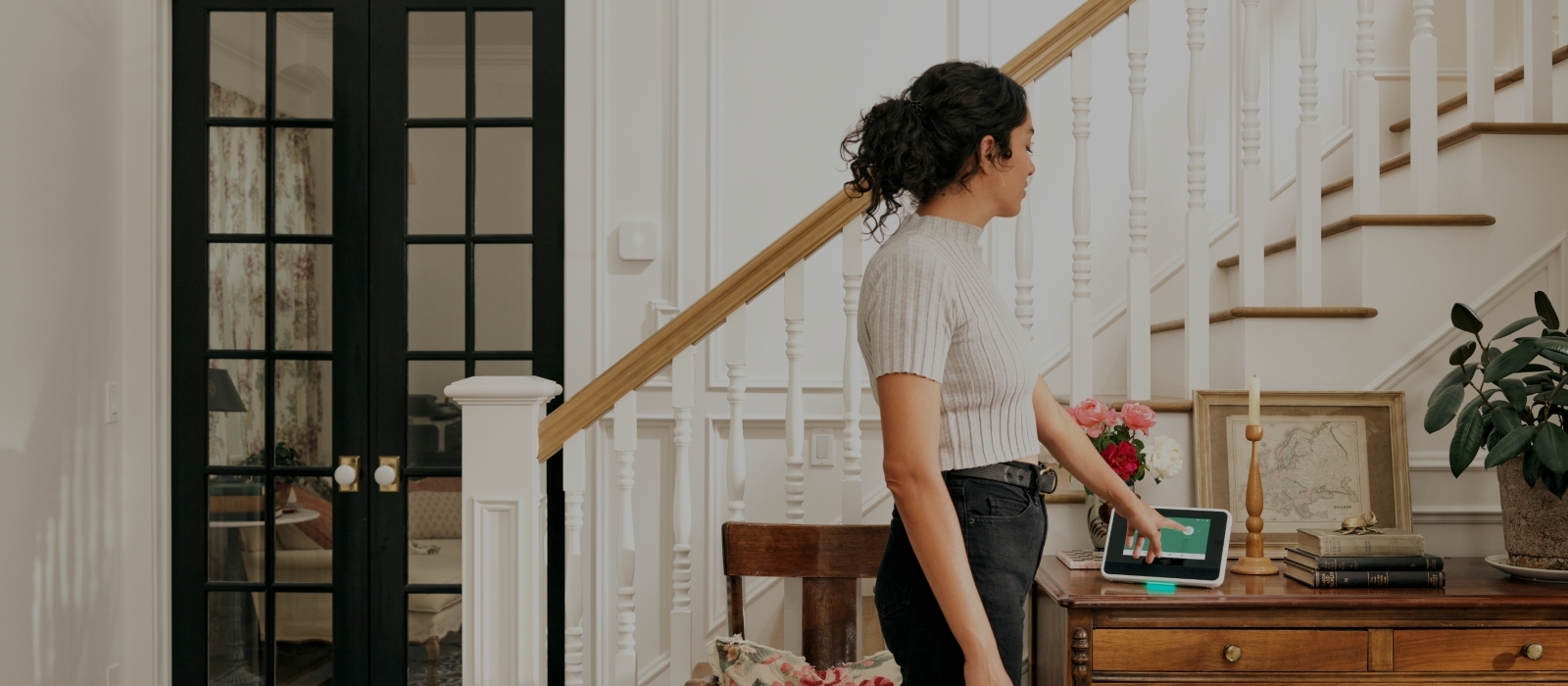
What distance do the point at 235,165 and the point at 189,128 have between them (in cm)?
18

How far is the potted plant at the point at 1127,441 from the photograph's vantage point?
1810 millimetres

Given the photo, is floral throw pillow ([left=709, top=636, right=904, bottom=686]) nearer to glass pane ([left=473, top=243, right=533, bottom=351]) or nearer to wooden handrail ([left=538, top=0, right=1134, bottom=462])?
wooden handrail ([left=538, top=0, right=1134, bottom=462])

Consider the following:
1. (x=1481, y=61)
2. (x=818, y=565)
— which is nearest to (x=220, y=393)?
(x=818, y=565)

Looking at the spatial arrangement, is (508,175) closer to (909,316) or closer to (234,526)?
(234,526)

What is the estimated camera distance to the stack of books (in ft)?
5.59

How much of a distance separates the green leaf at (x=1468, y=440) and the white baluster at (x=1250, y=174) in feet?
1.48

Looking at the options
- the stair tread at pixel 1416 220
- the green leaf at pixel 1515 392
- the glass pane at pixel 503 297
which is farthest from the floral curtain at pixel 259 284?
the green leaf at pixel 1515 392

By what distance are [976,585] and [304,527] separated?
8.58 ft

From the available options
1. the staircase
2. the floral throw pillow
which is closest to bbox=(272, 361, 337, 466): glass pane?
the staircase

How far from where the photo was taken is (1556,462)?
5.38ft

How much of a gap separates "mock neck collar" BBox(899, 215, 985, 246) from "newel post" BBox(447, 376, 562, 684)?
2.95ft

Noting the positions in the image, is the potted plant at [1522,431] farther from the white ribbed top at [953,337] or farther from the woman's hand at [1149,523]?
the white ribbed top at [953,337]

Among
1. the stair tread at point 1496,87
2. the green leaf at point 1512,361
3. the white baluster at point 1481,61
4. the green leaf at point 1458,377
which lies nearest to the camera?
the green leaf at point 1512,361

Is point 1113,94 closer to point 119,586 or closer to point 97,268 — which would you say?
point 97,268
